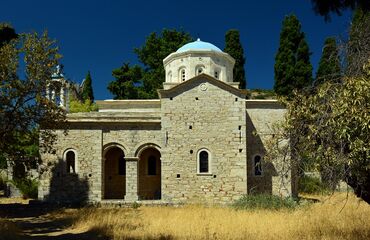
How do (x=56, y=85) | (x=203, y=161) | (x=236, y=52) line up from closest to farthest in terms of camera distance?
(x=56, y=85) < (x=203, y=161) < (x=236, y=52)

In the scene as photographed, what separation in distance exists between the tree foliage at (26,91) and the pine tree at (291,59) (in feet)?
75.0

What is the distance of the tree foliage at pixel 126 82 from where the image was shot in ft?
128

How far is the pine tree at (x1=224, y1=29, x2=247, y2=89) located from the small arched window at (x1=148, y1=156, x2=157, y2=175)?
15.7 meters

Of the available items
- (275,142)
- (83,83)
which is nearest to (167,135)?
(275,142)

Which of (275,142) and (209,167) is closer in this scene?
(275,142)

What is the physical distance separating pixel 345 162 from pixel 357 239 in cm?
305

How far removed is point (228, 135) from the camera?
66.4 feet

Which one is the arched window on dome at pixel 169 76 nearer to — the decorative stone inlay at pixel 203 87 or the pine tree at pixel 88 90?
the decorative stone inlay at pixel 203 87

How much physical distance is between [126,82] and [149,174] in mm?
17654

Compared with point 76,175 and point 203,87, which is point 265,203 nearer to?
point 203,87

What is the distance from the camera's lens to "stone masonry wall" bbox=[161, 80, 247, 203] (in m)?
19.9

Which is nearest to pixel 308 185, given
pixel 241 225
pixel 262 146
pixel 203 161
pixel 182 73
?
pixel 262 146

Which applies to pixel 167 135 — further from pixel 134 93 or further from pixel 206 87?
pixel 134 93

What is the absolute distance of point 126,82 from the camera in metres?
39.4
